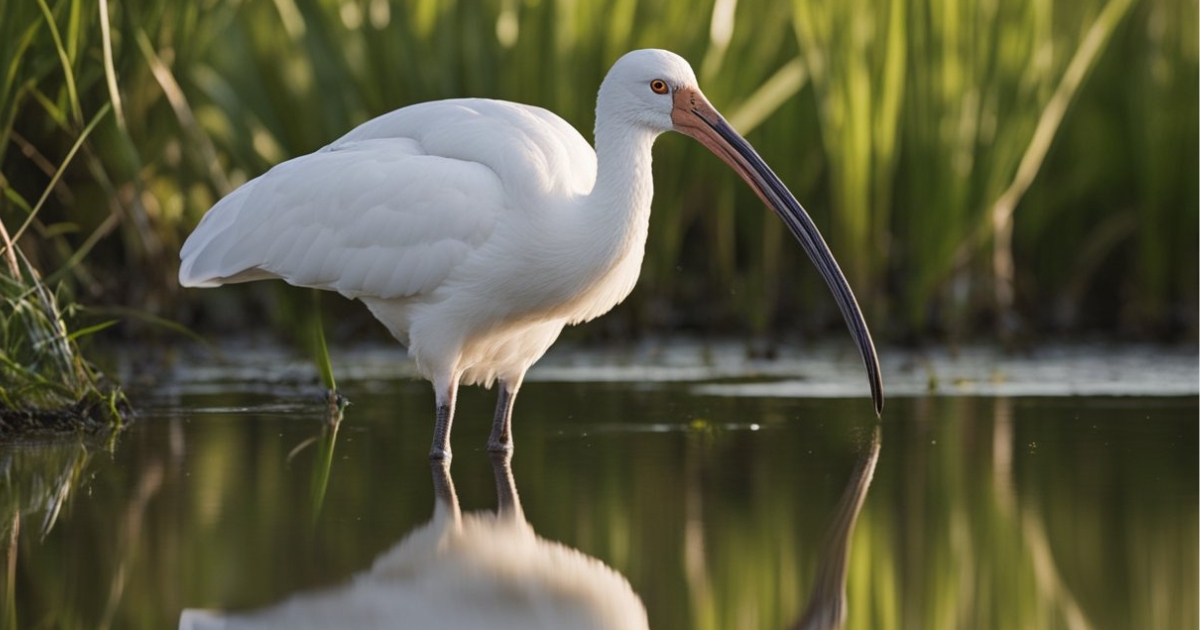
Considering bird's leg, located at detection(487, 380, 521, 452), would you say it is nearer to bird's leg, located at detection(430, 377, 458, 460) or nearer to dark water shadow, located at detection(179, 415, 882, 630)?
bird's leg, located at detection(430, 377, 458, 460)

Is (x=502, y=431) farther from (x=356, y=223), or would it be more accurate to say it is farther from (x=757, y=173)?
(x=757, y=173)

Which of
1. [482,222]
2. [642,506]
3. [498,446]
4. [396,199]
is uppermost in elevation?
[396,199]

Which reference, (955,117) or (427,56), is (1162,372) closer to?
(955,117)

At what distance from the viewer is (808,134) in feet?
35.9

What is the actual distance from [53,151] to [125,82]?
59 cm

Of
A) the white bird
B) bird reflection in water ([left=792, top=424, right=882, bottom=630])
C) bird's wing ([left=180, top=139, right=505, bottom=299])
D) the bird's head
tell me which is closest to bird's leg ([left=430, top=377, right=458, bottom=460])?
the white bird

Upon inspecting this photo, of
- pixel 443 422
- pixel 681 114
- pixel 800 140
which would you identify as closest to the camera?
pixel 681 114

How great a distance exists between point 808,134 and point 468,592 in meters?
6.54

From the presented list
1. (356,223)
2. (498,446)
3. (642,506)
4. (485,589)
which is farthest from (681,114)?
(485,589)

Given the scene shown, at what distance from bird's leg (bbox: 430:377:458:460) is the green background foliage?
2198 mm

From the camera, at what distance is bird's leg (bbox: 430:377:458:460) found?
700 centimetres

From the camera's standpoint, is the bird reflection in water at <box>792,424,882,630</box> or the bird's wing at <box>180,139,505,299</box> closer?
the bird reflection in water at <box>792,424,882,630</box>

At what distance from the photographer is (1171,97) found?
1057 centimetres

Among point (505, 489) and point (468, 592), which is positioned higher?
point (505, 489)
